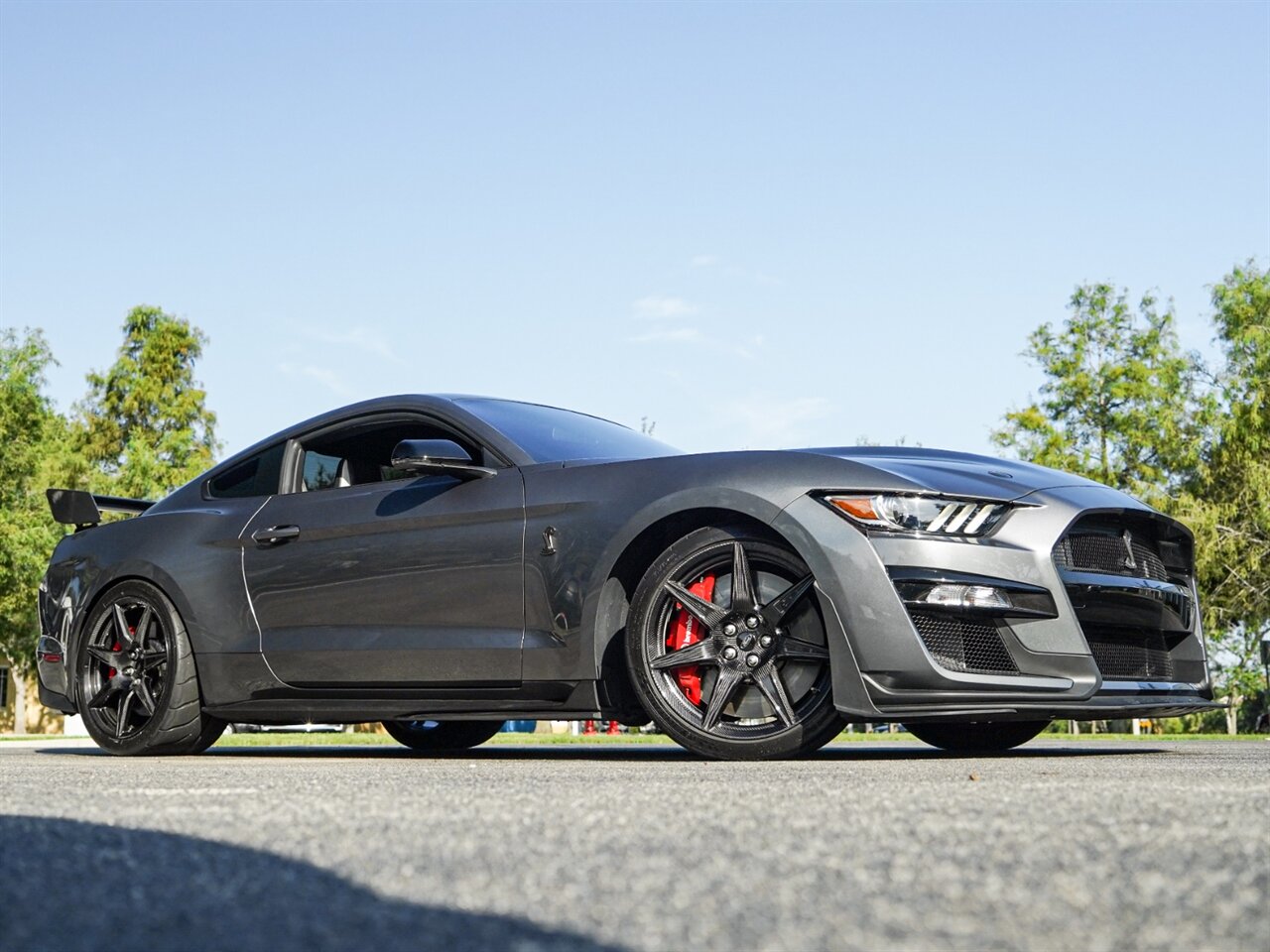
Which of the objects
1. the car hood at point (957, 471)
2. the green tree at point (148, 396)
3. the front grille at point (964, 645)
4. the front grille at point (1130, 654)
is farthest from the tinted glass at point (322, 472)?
the green tree at point (148, 396)

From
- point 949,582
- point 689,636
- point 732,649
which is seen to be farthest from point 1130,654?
point 689,636

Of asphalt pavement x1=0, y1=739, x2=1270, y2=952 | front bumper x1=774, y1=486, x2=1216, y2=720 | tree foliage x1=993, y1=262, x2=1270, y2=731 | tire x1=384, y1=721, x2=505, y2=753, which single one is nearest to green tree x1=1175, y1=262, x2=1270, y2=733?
tree foliage x1=993, y1=262, x2=1270, y2=731

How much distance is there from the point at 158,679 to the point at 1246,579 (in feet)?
81.8

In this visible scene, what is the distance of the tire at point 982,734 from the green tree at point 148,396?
3782 cm

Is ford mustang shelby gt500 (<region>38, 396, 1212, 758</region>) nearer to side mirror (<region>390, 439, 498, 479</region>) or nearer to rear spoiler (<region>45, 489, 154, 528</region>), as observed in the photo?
side mirror (<region>390, 439, 498, 479</region>)

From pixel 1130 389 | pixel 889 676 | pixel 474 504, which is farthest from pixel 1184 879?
pixel 1130 389

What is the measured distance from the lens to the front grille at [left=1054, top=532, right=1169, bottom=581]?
195 inches

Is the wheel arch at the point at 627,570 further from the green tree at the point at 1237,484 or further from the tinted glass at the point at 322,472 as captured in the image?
the green tree at the point at 1237,484

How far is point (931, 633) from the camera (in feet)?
15.4

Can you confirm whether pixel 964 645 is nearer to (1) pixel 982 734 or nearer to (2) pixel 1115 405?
(1) pixel 982 734

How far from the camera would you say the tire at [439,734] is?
7.80 metres

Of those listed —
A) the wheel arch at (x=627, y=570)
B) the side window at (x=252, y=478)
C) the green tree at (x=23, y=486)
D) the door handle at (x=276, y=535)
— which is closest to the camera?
the wheel arch at (x=627, y=570)

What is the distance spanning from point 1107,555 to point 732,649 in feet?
4.55

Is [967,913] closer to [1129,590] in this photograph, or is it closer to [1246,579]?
[1129,590]
